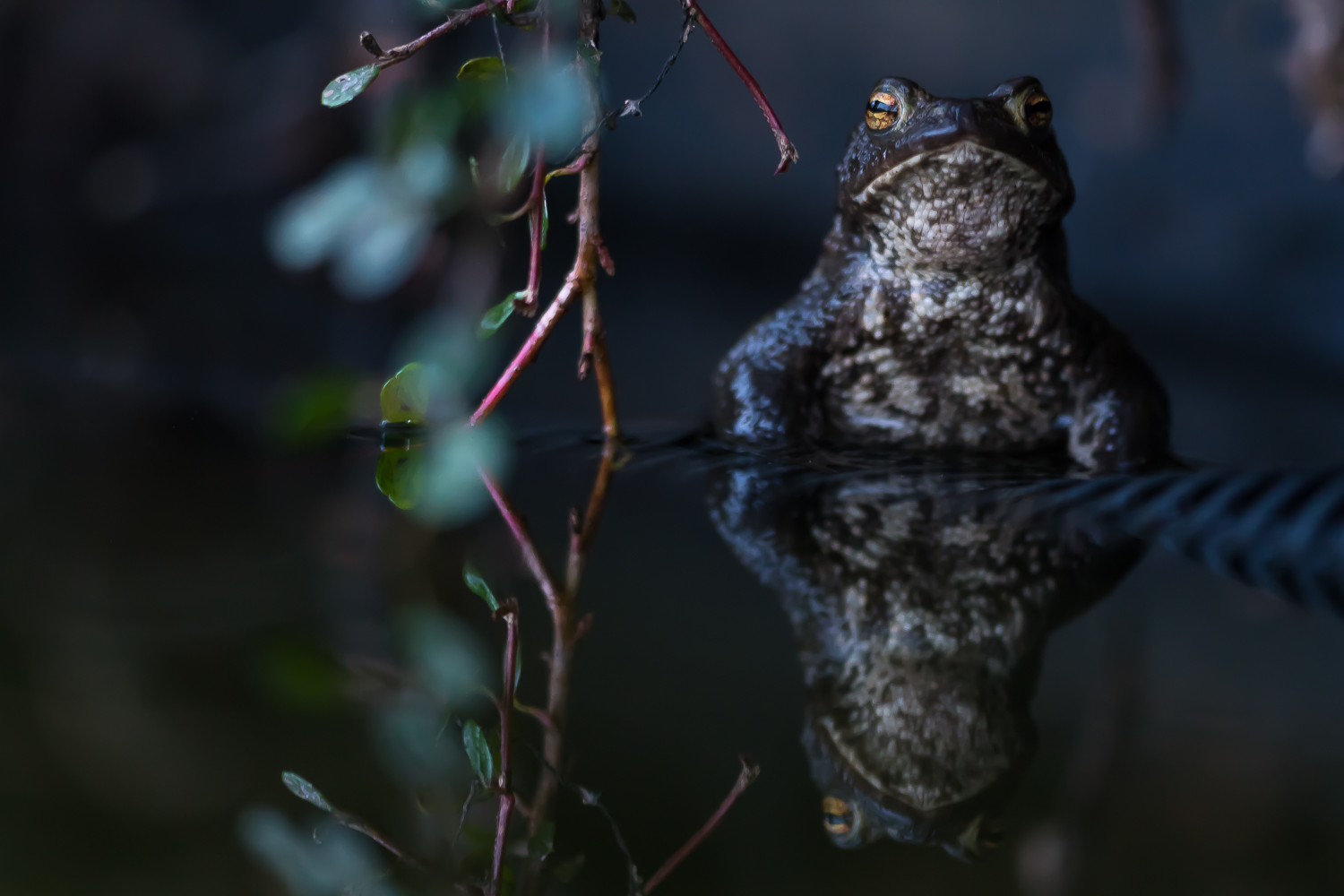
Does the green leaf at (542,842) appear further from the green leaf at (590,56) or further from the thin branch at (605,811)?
the green leaf at (590,56)

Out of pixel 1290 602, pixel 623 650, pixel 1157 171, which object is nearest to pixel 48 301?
pixel 623 650

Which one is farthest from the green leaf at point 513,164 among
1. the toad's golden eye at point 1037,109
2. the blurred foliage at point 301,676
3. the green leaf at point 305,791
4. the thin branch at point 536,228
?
the toad's golden eye at point 1037,109

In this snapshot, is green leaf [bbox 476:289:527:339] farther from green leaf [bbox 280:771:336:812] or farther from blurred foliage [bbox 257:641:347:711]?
green leaf [bbox 280:771:336:812]

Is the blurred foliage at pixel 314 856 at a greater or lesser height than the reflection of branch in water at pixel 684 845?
Answer: greater

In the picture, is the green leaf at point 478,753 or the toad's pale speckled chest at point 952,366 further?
the toad's pale speckled chest at point 952,366

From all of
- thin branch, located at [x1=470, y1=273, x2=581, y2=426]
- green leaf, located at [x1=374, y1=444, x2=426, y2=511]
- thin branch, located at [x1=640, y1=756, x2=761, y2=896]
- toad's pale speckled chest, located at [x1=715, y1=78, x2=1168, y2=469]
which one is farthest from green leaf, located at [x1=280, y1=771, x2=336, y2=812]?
toad's pale speckled chest, located at [x1=715, y1=78, x2=1168, y2=469]
